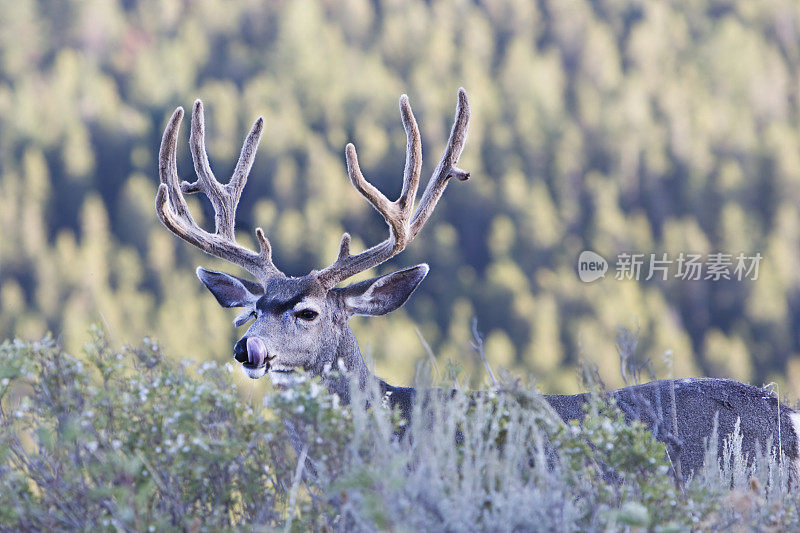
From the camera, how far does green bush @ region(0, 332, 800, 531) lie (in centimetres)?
332

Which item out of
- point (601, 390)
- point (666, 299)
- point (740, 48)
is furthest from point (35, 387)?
point (740, 48)

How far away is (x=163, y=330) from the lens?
5909cm

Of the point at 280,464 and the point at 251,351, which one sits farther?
the point at 251,351

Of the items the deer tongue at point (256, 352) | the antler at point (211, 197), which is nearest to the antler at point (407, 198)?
the antler at point (211, 197)

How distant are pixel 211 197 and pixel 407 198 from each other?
1.36 metres

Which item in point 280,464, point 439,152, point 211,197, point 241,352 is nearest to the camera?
point 280,464

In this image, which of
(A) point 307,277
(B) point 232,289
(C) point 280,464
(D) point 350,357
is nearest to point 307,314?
(A) point 307,277

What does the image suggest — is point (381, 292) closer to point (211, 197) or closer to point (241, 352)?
point (241, 352)

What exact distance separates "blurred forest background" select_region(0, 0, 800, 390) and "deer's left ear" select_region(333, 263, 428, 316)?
45.6m

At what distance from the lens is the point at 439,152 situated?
67188 millimetres

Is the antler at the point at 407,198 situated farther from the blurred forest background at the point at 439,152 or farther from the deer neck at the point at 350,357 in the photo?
the blurred forest background at the point at 439,152

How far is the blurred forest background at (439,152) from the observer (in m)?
64.3

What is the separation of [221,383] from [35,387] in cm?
68

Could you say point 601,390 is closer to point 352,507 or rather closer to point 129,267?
point 352,507
